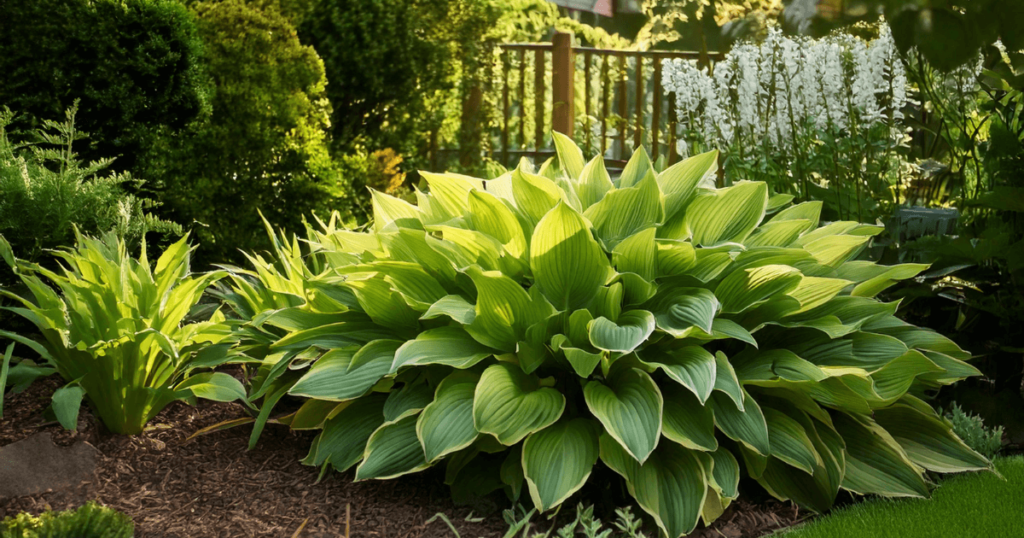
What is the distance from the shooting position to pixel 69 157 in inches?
124

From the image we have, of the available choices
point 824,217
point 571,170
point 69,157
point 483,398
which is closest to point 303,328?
point 483,398

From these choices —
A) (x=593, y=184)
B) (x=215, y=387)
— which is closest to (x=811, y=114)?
(x=593, y=184)

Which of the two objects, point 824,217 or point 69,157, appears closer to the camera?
point 69,157

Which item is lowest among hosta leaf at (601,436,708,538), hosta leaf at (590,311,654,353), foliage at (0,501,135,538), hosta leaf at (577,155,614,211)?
hosta leaf at (601,436,708,538)

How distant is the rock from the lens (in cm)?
216

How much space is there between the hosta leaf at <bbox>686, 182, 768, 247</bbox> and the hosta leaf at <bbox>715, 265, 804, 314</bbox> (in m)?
0.22

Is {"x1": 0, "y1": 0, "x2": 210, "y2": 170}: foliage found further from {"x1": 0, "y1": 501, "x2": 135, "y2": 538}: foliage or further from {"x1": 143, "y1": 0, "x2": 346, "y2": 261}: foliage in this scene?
{"x1": 0, "y1": 501, "x2": 135, "y2": 538}: foliage

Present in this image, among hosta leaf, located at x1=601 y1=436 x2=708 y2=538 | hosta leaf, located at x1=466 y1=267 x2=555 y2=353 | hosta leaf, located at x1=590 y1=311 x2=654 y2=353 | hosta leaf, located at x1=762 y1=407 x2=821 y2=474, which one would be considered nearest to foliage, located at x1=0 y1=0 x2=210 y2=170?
hosta leaf, located at x1=466 y1=267 x2=555 y2=353

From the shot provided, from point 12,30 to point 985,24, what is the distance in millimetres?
4273

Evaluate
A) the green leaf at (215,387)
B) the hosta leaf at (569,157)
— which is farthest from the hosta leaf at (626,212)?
the green leaf at (215,387)

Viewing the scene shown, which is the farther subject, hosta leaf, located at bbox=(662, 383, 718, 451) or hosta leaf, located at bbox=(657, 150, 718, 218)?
hosta leaf, located at bbox=(657, 150, 718, 218)

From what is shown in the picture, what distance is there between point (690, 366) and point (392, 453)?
0.81 m

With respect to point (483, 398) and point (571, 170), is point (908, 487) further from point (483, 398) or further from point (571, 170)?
point (571, 170)

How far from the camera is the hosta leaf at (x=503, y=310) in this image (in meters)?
2.20
